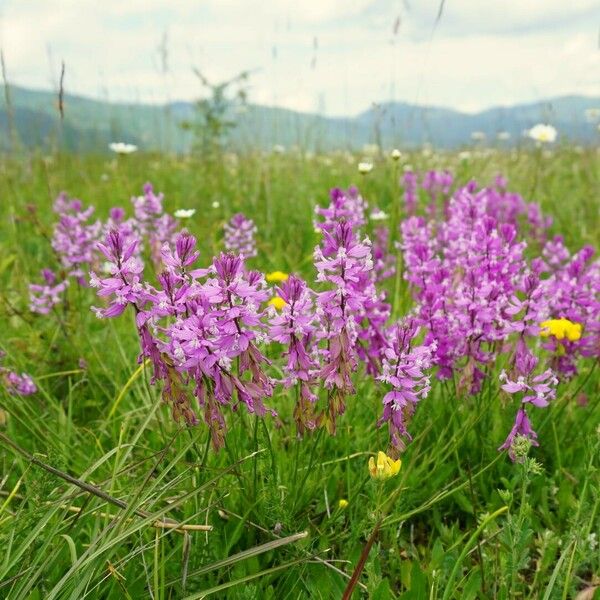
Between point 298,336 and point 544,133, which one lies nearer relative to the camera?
point 298,336

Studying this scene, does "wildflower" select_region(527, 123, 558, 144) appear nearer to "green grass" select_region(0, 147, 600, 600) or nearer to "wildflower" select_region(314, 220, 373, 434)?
"green grass" select_region(0, 147, 600, 600)

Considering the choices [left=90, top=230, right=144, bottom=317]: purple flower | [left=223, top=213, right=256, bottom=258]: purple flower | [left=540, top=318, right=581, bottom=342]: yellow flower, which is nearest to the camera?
[left=90, top=230, right=144, bottom=317]: purple flower

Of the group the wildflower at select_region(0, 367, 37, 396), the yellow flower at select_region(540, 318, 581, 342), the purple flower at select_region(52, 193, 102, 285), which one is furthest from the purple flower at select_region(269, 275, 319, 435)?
the purple flower at select_region(52, 193, 102, 285)

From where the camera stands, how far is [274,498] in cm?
189

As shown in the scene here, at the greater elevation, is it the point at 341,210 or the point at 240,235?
the point at 341,210

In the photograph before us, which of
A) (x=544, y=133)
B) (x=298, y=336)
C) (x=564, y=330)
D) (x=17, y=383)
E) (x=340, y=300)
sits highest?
(x=544, y=133)

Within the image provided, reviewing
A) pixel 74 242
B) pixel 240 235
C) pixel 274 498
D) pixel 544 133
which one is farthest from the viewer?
pixel 544 133

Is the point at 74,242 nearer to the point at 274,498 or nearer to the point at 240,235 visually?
the point at 240,235

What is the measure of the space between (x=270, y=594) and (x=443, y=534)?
2.18 ft

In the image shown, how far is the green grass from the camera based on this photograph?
66.7 inches

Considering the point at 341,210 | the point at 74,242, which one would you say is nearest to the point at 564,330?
the point at 341,210

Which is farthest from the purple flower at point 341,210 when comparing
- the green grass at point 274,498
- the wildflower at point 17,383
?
the wildflower at point 17,383

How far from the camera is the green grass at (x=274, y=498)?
1694 millimetres

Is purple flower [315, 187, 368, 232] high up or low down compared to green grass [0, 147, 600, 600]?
up
